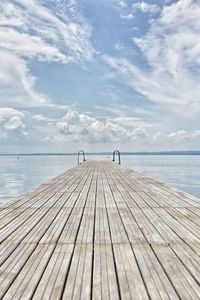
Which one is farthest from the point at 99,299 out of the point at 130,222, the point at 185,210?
the point at 185,210

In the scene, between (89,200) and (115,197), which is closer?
(89,200)

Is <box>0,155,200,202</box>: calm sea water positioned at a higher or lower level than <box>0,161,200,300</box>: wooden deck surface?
lower

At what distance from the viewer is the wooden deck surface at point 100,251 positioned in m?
2.24

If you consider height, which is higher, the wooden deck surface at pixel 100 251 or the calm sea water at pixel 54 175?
the wooden deck surface at pixel 100 251

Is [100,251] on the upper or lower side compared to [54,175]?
upper

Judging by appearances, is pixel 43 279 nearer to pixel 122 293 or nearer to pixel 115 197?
pixel 122 293

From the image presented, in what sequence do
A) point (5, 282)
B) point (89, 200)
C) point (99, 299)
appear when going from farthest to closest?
point (89, 200) → point (5, 282) → point (99, 299)

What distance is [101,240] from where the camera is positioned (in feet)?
11.2

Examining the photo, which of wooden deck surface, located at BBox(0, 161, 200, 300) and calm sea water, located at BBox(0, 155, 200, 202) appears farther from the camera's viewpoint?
calm sea water, located at BBox(0, 155, 200, 202)

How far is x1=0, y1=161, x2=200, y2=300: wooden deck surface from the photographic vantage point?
7.34ft

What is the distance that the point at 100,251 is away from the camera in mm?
3055

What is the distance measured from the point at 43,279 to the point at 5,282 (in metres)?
0.35

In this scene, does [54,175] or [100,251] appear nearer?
[100,251]

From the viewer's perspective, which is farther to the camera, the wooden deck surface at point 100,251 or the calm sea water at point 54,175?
the calm sea water at point 54,175
